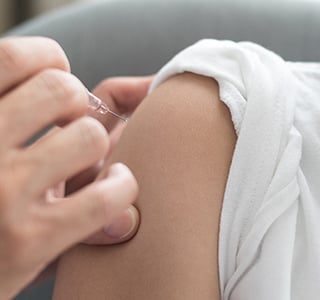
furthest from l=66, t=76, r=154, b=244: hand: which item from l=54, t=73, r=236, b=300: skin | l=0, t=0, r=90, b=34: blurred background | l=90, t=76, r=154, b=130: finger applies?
l=0, t=0, r=90, b=34: blurred background

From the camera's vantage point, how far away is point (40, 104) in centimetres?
45

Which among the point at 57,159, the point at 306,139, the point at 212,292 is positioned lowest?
the point at 212,292

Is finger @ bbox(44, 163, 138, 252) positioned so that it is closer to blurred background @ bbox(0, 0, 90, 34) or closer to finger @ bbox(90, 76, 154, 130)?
finger @ bbox(90, 76, 154, 130)

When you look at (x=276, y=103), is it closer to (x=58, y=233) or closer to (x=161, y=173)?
(x=161, y=173)

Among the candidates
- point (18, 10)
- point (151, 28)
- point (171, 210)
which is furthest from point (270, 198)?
point (18, 10)

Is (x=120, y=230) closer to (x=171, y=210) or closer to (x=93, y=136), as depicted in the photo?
(x=171, y=210)

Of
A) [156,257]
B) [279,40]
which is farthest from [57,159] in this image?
[279,40]

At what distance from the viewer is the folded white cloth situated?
25.0 inches

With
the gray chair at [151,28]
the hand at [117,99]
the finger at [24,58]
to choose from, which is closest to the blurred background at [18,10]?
the gray chair at [151,28]

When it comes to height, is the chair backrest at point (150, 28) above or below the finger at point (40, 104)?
below

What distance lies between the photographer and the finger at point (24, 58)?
46 cm

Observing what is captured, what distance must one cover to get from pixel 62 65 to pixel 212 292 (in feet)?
0.90

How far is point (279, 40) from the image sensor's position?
111 cm

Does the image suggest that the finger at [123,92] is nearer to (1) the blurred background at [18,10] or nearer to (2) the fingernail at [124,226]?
(2) the fingernail at [124,226]
